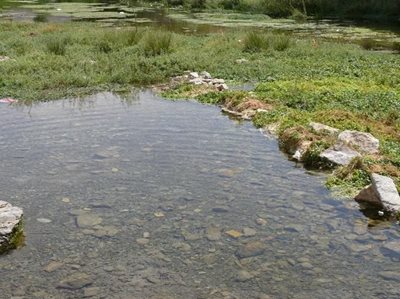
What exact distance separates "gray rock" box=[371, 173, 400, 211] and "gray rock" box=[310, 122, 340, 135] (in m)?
2.49

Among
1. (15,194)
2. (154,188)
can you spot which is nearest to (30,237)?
(15,194)

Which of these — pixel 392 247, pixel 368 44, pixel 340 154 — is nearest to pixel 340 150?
pixel 340 154

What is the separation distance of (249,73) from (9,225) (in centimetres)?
1193

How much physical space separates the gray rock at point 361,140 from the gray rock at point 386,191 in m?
1.53

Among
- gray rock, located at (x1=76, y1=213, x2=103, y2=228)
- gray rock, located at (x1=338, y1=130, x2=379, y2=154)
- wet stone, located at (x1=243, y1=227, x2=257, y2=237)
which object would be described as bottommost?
gray rock, located at (x1=76, y1=213, x2=103, y2=228)

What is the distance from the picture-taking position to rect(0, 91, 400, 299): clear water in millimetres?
5848

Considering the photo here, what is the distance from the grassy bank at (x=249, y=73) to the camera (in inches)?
447

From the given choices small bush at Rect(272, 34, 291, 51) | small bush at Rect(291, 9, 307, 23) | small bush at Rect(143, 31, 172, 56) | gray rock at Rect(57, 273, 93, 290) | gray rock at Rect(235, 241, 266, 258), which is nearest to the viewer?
gray rock at Rect(57, 273, 93, 290)

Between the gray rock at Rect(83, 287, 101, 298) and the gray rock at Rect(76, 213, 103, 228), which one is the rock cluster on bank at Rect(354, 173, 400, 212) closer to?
the gray rock at Rect(76, 213, 103, 228)

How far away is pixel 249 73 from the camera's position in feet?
57.1

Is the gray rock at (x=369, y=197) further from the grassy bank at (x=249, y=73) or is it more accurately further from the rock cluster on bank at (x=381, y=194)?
the grassy bank at (x=249, y=73)

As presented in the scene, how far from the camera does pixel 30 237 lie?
682 centimetres

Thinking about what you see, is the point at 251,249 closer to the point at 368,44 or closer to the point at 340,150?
the point at 340,150

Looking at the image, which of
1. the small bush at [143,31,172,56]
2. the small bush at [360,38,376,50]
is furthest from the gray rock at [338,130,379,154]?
the small bush at [360,38,376,50]
